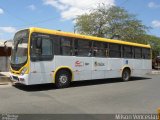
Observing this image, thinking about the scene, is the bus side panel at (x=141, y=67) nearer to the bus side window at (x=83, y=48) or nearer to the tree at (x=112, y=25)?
the bus side window at (x=83, y=48)

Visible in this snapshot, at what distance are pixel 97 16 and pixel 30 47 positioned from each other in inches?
938

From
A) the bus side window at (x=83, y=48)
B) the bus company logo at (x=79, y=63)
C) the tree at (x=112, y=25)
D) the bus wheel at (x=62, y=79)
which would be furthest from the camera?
the tree at (x=112, y=25)

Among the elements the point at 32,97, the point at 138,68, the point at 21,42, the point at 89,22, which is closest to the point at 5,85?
the point at 21,42

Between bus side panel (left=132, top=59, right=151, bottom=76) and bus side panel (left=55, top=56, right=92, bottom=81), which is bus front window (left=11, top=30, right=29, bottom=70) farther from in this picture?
bus side panel (left=132, top=59, right=151, bottom=76)

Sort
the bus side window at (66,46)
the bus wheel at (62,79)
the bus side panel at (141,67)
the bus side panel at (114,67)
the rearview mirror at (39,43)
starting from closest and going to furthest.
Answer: the rearview mirror at (39,43)
the bus wheel at (62,79)
the bus side window at (66,46)
the bus side panel at (114,67)
the bus side panel at (141,67)

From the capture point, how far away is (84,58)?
1544 centimetres

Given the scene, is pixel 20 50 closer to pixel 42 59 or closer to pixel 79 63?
pixel 42 59

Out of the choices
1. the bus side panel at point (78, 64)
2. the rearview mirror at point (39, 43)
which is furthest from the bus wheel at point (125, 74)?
the rearview mirror at point (39, 43)

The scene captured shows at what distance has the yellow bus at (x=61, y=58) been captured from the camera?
42.3 ft

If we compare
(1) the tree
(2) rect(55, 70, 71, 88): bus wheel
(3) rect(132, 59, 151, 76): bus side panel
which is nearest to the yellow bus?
(2) rect(55, 70, 71, 88): bus wheel

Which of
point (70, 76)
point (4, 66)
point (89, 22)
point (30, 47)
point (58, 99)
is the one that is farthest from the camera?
point (89, 22)

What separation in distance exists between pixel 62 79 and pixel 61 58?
109 centimetres

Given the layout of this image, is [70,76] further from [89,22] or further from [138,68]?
[89,22]

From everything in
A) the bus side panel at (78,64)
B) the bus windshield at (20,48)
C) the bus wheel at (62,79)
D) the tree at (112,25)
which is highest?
the tree at (112,25)
